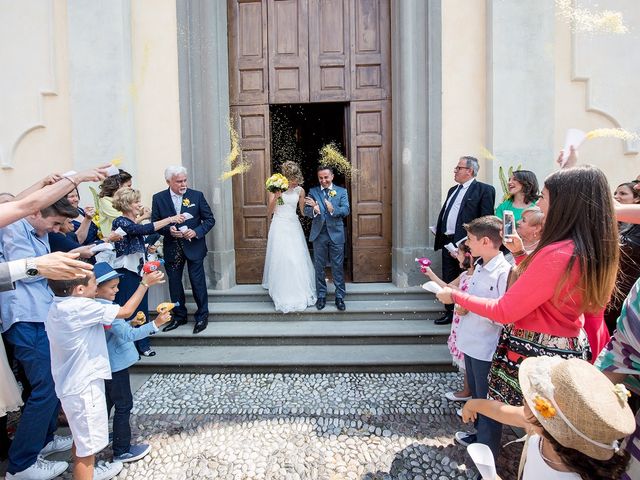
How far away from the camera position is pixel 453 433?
3432 mm

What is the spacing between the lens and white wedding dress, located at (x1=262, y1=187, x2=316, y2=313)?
5672 mm

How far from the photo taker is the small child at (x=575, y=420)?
1262mm

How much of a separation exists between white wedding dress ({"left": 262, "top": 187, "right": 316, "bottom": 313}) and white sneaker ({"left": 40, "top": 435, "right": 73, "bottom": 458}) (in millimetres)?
2776

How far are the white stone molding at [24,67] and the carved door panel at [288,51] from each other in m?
3.03

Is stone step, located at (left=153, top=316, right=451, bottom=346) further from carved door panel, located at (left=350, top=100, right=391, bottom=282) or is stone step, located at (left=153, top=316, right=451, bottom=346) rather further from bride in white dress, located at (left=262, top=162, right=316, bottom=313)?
carved door panel, located at (left=350, top=100, right=391, bottom=282)

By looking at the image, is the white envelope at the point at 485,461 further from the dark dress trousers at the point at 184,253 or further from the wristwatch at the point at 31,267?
the dark dress trousers at the point at 184,253

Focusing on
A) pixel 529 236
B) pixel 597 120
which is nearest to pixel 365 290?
pixel 529 236

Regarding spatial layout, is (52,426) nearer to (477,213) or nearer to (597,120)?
(477,213)

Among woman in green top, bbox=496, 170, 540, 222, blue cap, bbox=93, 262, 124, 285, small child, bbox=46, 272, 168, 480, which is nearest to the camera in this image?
small child, bbox=46, 272, 168, 480

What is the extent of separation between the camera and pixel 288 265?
5.72 metres

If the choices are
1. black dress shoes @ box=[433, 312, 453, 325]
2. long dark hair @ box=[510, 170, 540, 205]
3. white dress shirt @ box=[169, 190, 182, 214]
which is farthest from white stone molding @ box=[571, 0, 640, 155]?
white dress shirt @ box=[169, 190, 182, 214]

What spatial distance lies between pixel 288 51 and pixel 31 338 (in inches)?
205

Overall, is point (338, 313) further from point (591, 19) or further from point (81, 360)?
point (591, 19)

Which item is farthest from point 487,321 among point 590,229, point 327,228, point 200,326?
point 200,326
